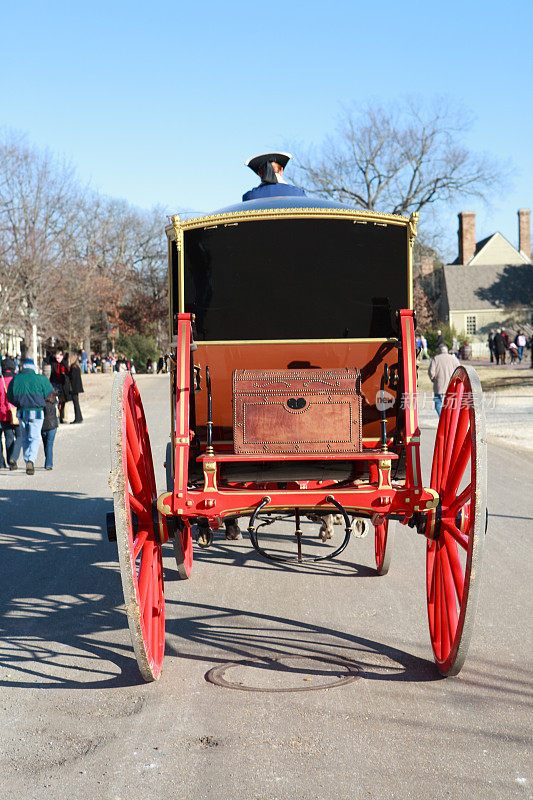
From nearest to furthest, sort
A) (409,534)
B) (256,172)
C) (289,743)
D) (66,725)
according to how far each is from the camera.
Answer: (289,743)
(66,725)
(256,172)
(409,534)

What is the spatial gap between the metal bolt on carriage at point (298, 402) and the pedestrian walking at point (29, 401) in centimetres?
843

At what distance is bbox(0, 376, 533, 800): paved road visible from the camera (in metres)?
3.76

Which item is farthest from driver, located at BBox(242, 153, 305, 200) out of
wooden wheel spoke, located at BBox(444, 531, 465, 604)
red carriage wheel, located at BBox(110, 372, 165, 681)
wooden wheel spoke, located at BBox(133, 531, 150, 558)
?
wooden wheel spoke, located at BBox(444, 531, 465, 604)

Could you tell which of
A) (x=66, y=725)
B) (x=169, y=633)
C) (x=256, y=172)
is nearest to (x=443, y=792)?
(x=66, y=725)

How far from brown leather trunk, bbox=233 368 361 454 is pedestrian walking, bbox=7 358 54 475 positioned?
388 inches

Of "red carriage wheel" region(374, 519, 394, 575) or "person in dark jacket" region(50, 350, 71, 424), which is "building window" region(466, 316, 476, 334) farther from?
"red carriage wheel" region(374, 519, 394, 575)

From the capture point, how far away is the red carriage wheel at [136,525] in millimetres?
4383

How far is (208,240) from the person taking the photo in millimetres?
5930

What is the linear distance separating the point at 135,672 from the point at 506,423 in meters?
18.7

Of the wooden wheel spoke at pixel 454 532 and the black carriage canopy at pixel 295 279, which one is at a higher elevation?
the black carriage canopy at pixel 295 279

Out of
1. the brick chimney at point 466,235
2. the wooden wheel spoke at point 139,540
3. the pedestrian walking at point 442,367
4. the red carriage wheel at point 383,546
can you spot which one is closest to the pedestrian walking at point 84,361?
the brick chimney at point 466,235

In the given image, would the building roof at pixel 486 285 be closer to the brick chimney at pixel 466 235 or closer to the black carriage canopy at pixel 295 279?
the brick chimney at pixel 466 235

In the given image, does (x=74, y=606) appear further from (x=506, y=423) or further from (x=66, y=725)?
(x=506, y=423)

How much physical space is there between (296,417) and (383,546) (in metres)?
2.30
